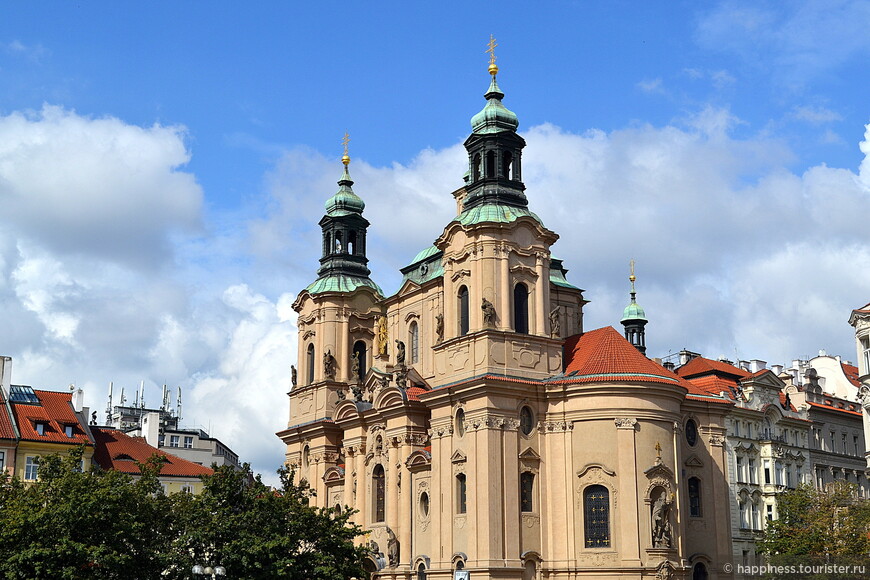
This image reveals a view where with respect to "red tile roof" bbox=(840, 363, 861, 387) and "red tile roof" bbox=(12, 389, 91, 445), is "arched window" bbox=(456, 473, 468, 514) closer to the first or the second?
"red tile roof" bbox=(12, 389, 91, 445)

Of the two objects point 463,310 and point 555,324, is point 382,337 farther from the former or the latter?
point 555,324

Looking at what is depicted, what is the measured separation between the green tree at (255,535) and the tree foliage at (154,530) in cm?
4

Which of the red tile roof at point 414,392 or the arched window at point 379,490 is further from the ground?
the red tile roof at point 414,392

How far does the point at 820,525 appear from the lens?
189 ft

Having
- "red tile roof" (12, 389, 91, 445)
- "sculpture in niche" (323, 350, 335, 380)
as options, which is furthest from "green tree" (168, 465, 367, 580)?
"red tile roof" (12, 389, 91, 445)

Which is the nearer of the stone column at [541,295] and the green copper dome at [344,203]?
the stone column at [541,295]

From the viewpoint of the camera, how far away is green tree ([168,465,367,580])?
42938 mm

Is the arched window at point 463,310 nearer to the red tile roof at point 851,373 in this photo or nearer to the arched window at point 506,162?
the arched window at point 506,162

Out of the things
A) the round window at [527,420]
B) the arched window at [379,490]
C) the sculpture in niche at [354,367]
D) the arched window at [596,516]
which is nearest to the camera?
the arched window at [596,516]

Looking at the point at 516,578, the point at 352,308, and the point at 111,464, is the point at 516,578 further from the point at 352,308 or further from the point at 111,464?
the point at 111,464

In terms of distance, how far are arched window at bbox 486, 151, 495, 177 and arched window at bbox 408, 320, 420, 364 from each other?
10889 mm

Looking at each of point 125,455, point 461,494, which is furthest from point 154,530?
point 125,455

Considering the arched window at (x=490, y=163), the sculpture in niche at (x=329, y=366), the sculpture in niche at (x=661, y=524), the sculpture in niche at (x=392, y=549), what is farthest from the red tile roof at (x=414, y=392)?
the sculpture in niche at (x=661, y=524)

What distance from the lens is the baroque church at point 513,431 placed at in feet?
174
